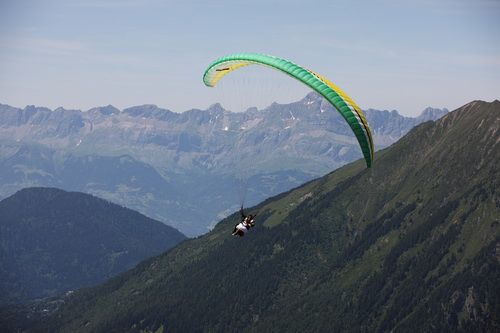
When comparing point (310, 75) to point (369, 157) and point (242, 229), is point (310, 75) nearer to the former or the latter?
point (369, 157)

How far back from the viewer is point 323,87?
89000 mm

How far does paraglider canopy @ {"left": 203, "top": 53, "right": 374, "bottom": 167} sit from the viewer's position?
8712cm

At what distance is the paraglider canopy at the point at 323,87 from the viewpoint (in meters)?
87.1

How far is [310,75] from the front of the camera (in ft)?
296

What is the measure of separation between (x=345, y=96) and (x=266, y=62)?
36.3 ft

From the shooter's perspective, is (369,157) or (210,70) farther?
(210,70)

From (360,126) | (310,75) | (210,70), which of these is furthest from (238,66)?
(360,126)

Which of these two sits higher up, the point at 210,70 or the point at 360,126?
the point at 210,70

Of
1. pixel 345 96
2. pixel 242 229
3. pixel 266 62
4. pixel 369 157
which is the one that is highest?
pixel 266 62

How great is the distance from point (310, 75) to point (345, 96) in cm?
495

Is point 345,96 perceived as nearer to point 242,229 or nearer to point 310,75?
point 310,75

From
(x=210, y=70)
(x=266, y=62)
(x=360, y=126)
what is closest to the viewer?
(x=360, y=126)

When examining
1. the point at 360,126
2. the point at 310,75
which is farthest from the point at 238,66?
the point at 360,126

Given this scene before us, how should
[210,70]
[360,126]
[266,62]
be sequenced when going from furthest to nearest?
[210,70]
[266,62]
[360,126]
